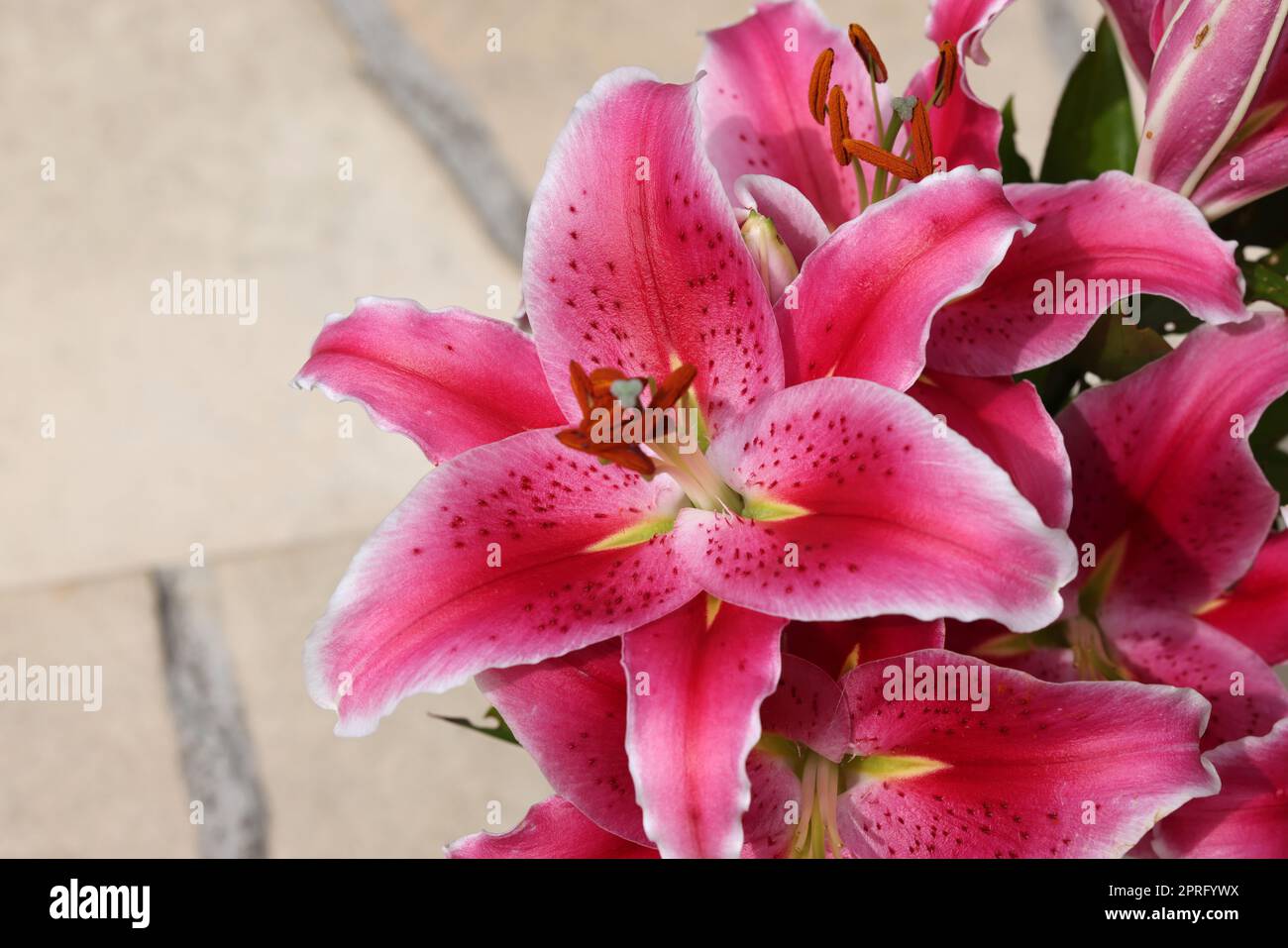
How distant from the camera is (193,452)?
1049 mm

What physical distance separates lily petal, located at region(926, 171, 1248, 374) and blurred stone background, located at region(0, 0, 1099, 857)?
654mm

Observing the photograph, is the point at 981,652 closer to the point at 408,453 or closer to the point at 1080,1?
the point at 408,453

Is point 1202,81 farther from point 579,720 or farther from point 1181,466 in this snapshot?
point 579,720

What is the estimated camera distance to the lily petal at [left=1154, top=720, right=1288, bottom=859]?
352 mm

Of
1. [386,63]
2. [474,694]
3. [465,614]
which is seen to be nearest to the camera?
[465,614]

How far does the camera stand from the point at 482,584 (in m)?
0.32

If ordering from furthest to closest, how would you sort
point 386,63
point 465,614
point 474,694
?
point 386,63
point 474,694
point 465,614

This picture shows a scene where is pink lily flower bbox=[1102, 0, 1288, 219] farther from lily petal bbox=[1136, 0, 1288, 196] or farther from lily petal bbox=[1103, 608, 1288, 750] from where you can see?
lily petal bbox=[1103, 608, 1288, 750]

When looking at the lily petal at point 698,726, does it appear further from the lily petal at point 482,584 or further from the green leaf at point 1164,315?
the green leaf at point 1164,315

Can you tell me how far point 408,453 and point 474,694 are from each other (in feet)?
0.64

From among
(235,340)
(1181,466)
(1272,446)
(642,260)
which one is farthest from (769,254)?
(235,340)

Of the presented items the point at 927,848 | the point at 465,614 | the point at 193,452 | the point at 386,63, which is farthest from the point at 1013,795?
the point at 386,63

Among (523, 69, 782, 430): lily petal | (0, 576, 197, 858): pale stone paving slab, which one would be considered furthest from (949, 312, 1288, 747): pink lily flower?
(0, 576, 197, 858): pale stone paving slab
